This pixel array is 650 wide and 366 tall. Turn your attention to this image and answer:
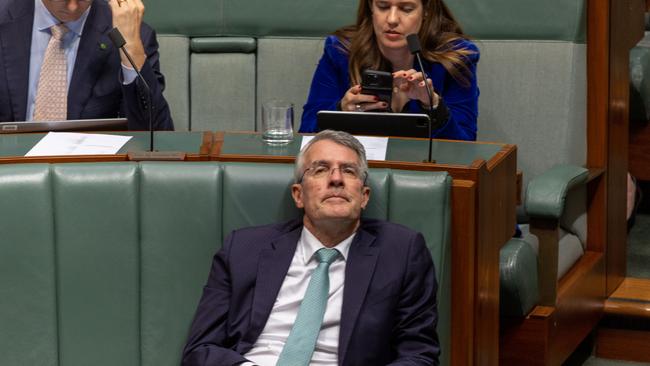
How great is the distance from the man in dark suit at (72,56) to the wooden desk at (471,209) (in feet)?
1.84

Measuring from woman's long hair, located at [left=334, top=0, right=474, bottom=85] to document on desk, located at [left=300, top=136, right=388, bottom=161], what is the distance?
47 centimetres

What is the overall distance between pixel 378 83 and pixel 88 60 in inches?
25.6

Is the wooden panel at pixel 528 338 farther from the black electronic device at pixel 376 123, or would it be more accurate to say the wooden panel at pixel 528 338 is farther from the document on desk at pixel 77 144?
the document on desk at pixel 77 144

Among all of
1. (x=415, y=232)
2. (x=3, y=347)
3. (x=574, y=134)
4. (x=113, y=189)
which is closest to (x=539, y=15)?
(x=574, y=134)

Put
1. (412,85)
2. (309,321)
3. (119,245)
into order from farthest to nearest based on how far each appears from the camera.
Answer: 1. (412,85)
2. (119,245)
3. (309,321)

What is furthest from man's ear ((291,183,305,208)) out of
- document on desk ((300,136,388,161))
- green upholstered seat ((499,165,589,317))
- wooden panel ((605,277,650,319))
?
wooden panel ((605,277,650,319))

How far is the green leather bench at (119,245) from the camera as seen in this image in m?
1.90

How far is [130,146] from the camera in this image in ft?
6.71

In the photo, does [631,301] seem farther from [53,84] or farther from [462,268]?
[53,84]

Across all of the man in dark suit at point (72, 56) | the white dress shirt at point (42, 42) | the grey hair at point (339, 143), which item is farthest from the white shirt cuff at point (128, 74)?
the grey hair at point (339, 143)

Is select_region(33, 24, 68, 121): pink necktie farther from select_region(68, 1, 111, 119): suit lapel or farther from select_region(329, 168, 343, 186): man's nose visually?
select_region(329, 168, 343, 186): man's nose

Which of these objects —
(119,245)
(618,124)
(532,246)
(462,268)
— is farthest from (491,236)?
(618,124)

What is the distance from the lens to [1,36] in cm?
259

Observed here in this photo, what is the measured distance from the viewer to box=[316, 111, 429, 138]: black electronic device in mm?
2094
